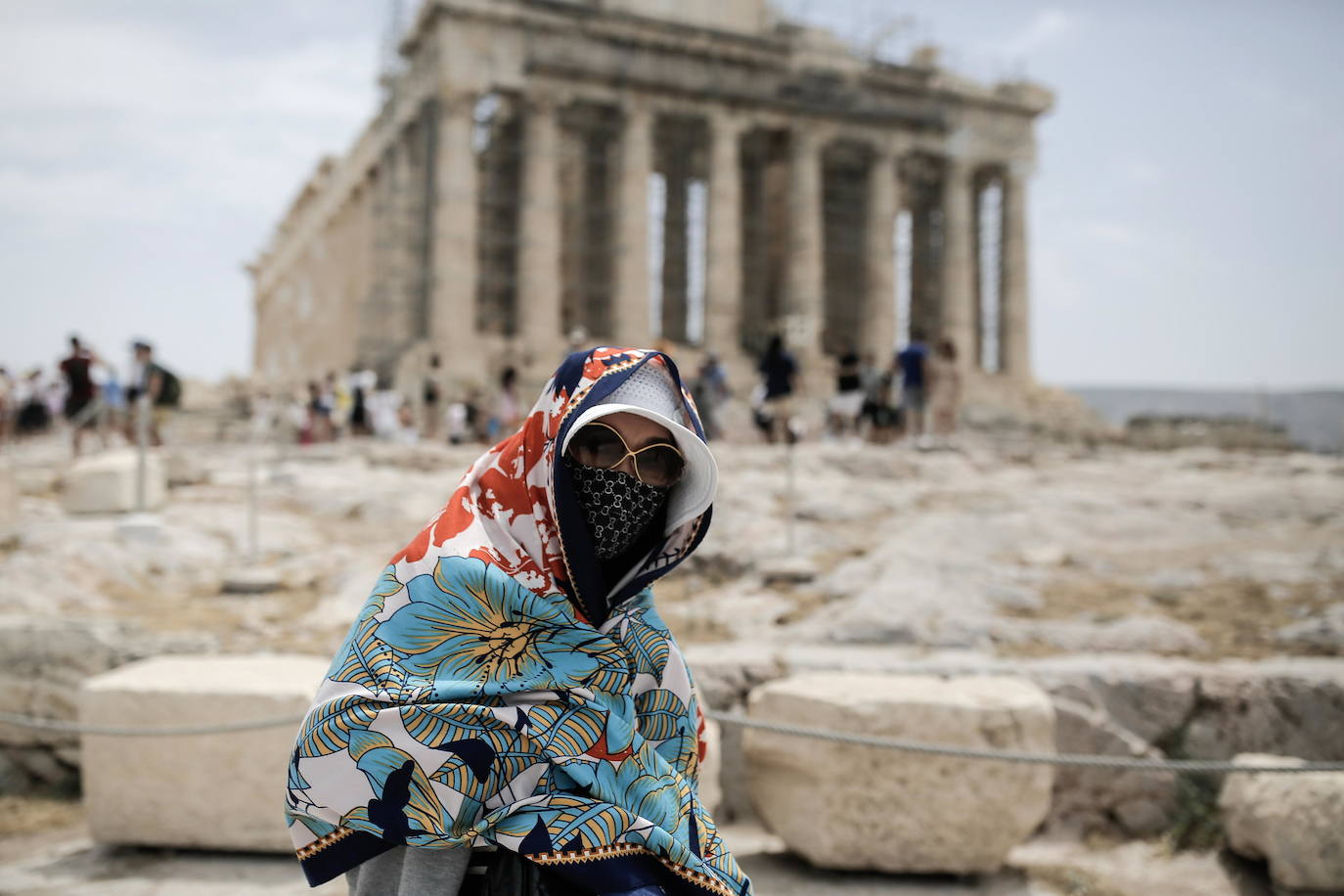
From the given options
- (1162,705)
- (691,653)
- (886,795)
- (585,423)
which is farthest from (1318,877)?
(585,423)

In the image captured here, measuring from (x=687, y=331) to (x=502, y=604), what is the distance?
33440 millimetres

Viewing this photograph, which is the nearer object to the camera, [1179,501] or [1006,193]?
[1179,501]

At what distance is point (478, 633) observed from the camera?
77.2 inches

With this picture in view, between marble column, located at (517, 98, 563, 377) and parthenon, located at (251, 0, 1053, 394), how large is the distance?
0.06 m

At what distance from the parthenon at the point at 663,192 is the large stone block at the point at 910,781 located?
23.1 m

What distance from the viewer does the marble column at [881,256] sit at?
1266 inches

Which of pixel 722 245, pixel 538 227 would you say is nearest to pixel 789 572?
pixel 538 227

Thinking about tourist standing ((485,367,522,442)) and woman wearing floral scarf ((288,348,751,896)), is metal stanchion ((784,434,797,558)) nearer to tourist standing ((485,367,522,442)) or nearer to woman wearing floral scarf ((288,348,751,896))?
tourist standing ((485,367,522,442))

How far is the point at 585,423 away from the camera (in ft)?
6.80

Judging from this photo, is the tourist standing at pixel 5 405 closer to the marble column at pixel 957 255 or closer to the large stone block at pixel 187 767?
the large stone block at pixel 187 767

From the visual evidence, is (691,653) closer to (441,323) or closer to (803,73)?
(441,323)

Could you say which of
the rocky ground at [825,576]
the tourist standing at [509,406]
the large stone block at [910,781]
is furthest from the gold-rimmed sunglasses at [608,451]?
the tourist standing at [509,406]

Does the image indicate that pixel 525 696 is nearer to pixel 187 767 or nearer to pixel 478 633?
pixel 478 633

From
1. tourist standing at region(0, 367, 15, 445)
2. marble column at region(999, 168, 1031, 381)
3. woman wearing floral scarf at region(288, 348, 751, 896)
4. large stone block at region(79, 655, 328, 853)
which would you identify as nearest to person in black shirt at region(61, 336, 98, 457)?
tourist standing at region(0, 367, 15, 445)
